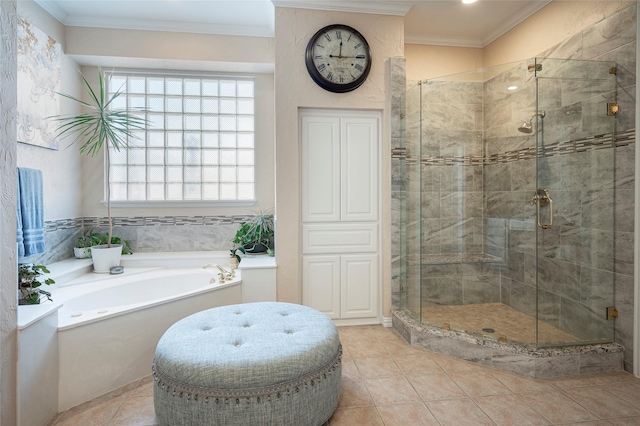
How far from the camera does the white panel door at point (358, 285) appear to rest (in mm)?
3092

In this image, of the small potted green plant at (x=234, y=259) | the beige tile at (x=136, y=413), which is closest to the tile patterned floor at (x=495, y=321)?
the small potted green plant at (x=234, y=259)

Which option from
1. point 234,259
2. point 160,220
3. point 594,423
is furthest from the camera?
point 160,220

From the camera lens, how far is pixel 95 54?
3229 millimetres

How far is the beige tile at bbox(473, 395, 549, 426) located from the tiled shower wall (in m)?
0.71

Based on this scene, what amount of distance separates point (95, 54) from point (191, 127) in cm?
102

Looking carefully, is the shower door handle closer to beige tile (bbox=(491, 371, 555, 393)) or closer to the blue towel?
beige tile (bbox=(491, 371, 555, 393))

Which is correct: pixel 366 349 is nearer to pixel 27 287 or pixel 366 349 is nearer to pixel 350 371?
pixel 350 371

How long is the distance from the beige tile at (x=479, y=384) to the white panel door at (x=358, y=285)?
103 cm

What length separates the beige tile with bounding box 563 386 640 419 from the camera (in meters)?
1.81

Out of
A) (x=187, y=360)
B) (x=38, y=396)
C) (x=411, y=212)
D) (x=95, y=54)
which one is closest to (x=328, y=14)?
(x=411, y=212)

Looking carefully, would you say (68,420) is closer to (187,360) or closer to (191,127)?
(187,360)

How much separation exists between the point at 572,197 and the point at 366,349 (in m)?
1.81

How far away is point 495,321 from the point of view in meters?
2.53

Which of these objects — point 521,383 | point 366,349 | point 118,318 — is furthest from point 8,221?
point 521,383
